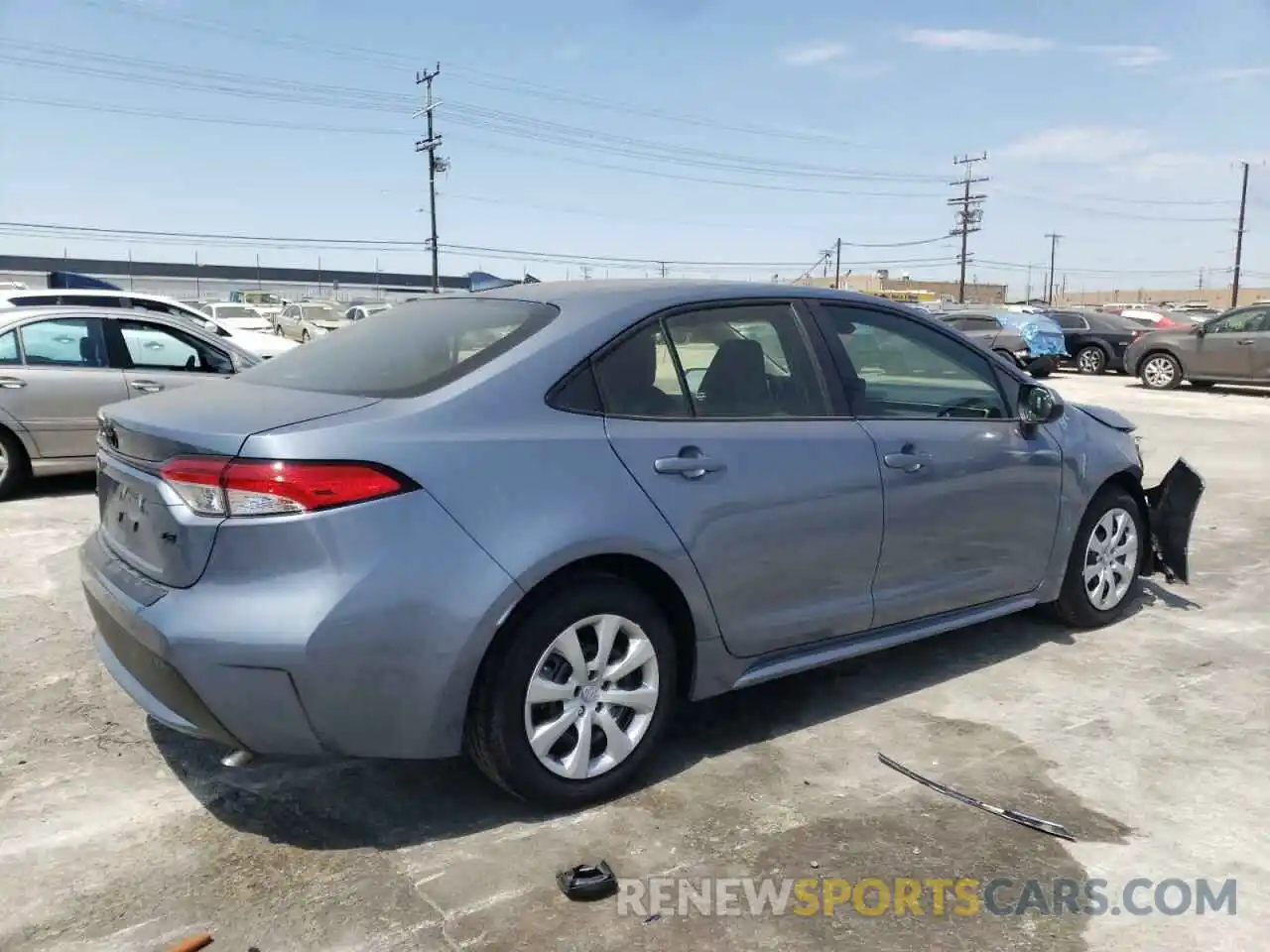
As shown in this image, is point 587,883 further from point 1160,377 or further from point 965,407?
point 1160,377

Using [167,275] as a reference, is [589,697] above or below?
below

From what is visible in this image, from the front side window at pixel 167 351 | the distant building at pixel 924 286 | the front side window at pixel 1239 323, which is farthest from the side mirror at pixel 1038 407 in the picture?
the distant building at pixel 924 286

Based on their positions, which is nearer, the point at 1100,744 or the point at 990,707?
the point at 1100,744

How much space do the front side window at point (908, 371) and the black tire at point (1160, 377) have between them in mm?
17306

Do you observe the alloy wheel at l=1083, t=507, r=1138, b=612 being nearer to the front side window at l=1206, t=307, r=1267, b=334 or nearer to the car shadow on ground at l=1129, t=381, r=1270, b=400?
the car shadow on ground at l=1129, t=381, r=1270, b=400

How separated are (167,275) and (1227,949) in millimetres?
75642

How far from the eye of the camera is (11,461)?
25.2 ft

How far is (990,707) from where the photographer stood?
13.1ft

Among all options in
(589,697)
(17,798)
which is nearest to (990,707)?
(589,697)

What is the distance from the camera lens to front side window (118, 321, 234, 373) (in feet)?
26.8

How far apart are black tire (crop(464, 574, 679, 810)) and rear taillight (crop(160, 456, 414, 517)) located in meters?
0.55

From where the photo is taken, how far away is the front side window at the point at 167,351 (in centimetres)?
818

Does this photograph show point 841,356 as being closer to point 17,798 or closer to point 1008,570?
point 1008,570

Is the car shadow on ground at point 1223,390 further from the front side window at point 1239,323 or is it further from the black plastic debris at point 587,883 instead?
the black plastic debris at point 587,883
